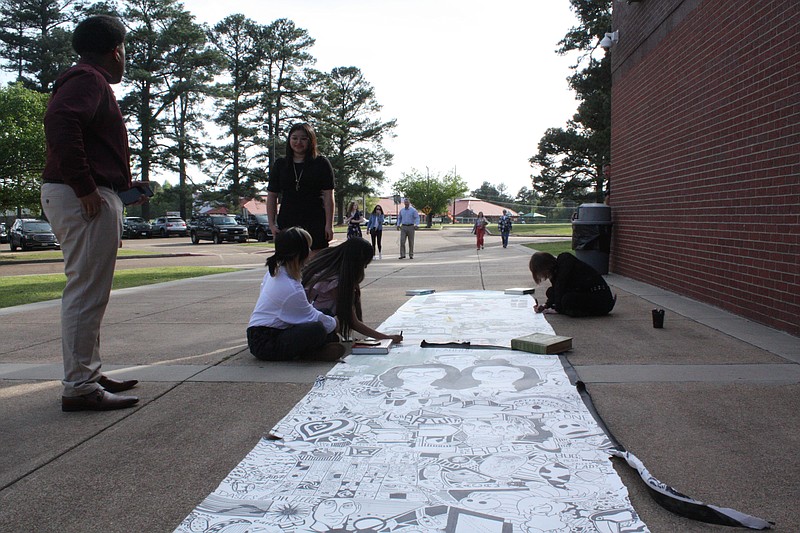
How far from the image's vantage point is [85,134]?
11.2ft

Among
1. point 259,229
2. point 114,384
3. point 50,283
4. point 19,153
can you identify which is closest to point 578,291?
point 114,384

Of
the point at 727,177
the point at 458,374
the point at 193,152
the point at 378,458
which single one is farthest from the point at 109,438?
the point at 193,152

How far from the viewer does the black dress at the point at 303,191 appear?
554cm

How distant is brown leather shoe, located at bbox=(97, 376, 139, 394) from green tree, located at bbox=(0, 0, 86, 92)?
4962 cm

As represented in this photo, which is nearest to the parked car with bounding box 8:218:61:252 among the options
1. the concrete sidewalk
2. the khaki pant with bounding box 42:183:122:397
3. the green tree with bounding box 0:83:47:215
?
the green tree with bounding box 0:83:47:215

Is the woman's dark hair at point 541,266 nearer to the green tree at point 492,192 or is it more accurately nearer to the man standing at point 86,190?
the man standing at point 86,190

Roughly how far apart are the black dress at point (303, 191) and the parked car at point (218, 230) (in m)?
29.4

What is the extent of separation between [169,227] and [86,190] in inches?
1751

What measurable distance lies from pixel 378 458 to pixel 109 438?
1.43 m

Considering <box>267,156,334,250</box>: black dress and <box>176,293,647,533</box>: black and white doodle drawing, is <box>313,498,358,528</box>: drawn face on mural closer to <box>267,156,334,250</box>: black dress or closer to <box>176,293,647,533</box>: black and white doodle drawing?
<box>176,293,647,533</box>: black and white doodle drawing

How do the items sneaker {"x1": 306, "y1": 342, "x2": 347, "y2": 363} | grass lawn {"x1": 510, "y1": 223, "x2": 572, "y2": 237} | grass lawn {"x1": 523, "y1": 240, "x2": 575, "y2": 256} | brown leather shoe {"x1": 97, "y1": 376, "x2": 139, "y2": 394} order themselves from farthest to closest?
grass lawn {"x1": 510, "y1": 223, "x2": 572, "y2": 237}
grass lawn {"x1": 523, "y1": 240, "x2": 575, "y2": 256}
sneaker {"x1": 306, "y1": 342, "x2": 347, "y2": 363}
brown leather shoe {"x1": 97, "y1": 376, "x2": 139, "y2": 394}

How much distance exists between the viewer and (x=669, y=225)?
8.66m

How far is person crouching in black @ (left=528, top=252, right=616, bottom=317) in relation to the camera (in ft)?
21.4

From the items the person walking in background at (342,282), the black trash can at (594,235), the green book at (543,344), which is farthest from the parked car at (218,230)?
the green book at (543,344)
